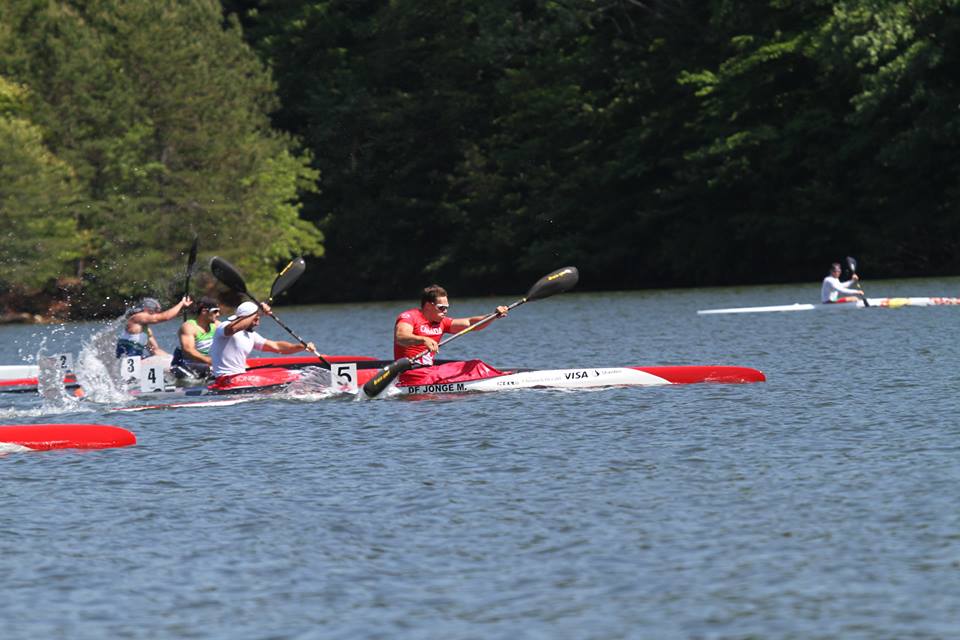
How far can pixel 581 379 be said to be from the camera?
68.6 feet

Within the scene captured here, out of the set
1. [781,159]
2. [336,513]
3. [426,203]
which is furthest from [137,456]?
[426,203]

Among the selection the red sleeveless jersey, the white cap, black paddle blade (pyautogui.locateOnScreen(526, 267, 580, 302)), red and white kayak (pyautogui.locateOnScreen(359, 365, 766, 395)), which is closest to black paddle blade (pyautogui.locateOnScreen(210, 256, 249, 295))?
the white cap

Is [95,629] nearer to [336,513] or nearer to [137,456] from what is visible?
[336,513]

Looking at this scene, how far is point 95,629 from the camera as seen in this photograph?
30.1ft

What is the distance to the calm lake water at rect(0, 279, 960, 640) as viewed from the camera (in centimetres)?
918

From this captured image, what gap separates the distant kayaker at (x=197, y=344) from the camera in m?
23.2

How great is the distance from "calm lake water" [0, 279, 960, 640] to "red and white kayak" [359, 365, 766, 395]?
203 millimetres

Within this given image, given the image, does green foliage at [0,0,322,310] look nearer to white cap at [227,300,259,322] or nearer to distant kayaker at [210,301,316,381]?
distant kayaker at [210,301,316,381]

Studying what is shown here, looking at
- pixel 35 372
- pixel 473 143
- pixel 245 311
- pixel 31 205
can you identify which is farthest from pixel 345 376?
pixel 473 143

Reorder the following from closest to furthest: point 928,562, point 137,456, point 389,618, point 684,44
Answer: point 389,618, point 928,562, point 137,456, point 684,44

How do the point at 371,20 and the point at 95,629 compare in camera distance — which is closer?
the point at 95,629

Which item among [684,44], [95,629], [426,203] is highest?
[684,44]

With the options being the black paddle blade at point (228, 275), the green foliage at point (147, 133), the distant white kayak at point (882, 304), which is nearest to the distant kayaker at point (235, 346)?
the black paddle blade at point (228, 275)

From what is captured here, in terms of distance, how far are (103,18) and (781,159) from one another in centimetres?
2536
